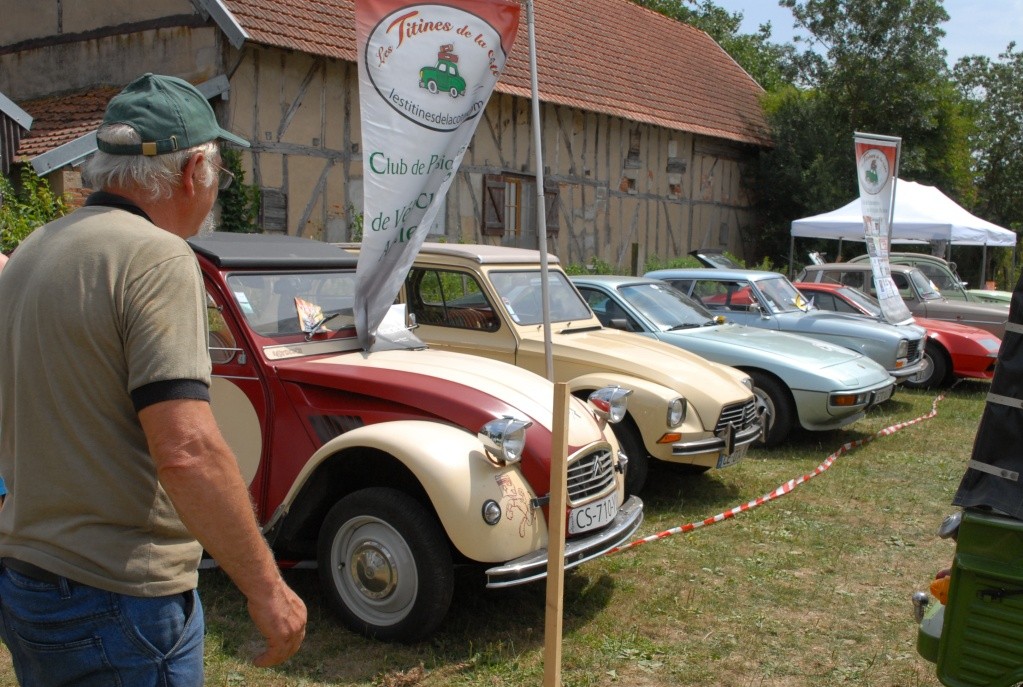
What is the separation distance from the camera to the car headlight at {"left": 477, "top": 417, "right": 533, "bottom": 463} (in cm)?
418

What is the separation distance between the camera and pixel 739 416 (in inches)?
269

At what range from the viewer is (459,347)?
23.3 feet

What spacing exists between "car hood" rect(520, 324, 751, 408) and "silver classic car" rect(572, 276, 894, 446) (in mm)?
1191

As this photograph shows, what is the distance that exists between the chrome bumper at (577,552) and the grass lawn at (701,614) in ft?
1.36

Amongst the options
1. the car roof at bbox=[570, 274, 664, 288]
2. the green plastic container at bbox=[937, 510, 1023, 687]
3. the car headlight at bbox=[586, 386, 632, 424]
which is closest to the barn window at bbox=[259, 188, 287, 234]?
the car roof at bbox=[570, 274, 664, 288]

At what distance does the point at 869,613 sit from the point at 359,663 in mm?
2610

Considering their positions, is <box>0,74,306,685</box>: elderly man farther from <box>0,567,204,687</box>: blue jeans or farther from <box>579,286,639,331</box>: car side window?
<box>579,286,639,331</box>: car side window

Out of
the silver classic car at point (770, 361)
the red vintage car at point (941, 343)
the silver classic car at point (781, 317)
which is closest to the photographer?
the silver classic car at point (770, 361)

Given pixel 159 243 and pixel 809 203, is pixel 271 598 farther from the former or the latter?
pixel 809 203

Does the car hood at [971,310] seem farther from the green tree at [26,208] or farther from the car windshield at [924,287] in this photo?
the green tree at [26,208]

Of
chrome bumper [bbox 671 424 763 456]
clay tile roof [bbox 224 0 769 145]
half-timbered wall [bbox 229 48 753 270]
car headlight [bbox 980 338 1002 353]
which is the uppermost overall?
clay tile roof [bbox 224 0 769 145]

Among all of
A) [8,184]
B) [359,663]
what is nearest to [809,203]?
[8,184]

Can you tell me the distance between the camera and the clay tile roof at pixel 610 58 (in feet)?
42.0

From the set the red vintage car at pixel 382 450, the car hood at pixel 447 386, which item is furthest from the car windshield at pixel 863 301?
the car hood at pixel 447 386
